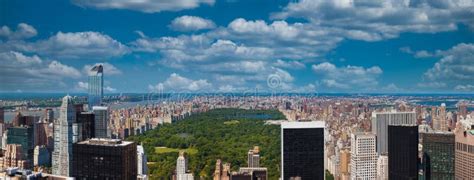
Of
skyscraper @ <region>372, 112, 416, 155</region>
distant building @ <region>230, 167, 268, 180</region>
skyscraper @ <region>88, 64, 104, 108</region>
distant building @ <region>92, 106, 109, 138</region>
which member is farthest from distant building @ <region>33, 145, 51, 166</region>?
A: skyscraper @ <region>372, 112, 416, 155</region>

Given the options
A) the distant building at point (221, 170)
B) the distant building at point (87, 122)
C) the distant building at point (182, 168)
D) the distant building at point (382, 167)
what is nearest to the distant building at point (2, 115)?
the distant building at point (87, 122)

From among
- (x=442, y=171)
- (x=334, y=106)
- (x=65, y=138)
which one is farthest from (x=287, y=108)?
(x=65, y=138)

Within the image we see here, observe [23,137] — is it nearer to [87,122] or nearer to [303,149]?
[87,122]

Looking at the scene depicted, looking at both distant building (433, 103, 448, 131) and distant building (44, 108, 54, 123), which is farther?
distant building (44, 108, 54, 123)

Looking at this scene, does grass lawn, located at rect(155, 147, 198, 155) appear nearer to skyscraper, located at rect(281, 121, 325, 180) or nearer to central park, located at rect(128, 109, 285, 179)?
central park, located at rect(128, 109, 285, 179)

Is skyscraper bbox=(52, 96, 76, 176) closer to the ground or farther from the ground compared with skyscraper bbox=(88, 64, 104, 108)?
closer to the ground

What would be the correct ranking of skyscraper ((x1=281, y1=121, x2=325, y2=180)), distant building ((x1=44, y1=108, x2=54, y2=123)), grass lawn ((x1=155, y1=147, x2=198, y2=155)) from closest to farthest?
distant building ((x1=44, y1=108, x2=54, y2=123)), skyscraper ((x1=281, y1=121, x2=325, y2=180)), grass lawn ((x1=155, y1=147, x2=198, y2=155))

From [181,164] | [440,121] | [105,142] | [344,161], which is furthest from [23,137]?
[440,121]
